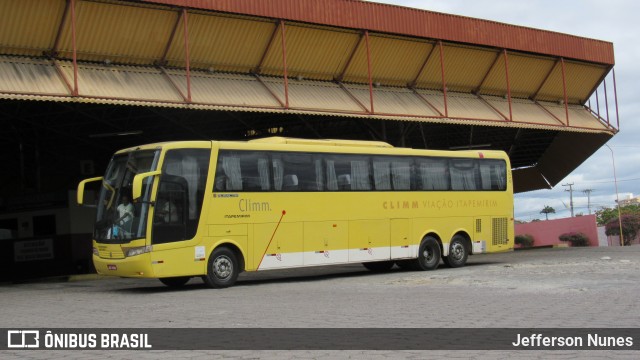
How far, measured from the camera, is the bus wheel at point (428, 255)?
21.5 meters

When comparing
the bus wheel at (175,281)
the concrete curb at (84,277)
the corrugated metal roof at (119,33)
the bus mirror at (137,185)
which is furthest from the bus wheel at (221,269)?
the concrete curb at (84,277)

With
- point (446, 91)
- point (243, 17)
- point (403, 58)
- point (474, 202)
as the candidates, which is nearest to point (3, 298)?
point (243, 17)

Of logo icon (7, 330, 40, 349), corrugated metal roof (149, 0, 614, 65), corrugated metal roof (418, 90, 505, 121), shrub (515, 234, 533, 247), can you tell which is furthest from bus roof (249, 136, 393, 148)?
shrub (515, 234, 533, 247)

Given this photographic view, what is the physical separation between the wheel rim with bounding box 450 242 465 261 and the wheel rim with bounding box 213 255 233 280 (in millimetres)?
7588

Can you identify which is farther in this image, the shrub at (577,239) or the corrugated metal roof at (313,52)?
the shrub at (577,239)

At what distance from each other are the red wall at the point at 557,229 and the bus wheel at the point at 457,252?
38371 millimetres

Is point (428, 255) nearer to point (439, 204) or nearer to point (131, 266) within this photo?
point (439, 204)

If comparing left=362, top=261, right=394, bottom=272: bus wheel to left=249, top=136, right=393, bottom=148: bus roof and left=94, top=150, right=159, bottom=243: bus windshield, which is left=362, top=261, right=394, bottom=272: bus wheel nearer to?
left=249, top=136, right=393, bottom=148: bus roof

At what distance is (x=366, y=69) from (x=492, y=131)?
38.4 ft

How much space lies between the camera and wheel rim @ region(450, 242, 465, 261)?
73.4 ft

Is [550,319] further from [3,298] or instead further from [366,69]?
[366,69]

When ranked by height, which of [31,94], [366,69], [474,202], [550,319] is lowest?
[550,319]

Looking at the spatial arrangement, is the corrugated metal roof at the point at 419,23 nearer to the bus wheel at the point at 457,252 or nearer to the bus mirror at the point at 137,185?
the bus mirror at the point at 137,185

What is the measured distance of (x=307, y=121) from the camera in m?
30.4
